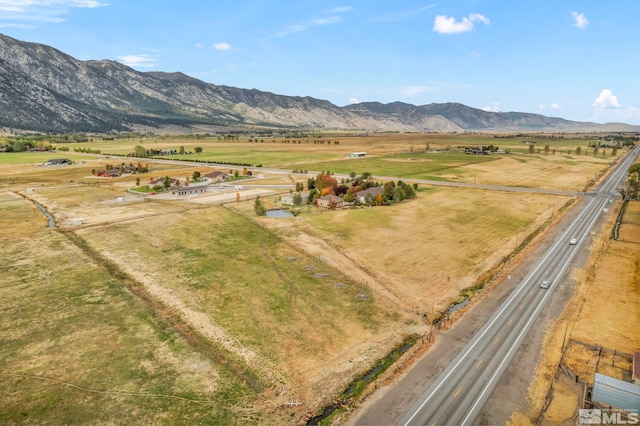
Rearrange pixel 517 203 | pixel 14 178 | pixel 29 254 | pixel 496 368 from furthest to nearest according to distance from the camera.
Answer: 1. pixel 14 178
2. pixel 517 203
3. pixel 29 254
4. pixel 496 368

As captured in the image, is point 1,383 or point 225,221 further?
point 225,221

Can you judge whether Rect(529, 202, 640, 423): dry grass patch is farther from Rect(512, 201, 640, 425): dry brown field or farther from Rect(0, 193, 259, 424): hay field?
Rect(0, 193, 259, 424): hay field

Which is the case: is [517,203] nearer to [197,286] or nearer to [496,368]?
[496,368]

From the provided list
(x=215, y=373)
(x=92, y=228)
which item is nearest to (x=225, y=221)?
(x=92, y=228)

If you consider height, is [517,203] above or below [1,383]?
above

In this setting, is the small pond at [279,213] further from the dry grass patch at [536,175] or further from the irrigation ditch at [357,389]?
the dry grass patch at [536,175]

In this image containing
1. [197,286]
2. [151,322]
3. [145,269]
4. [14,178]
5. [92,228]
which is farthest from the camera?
[14,178]

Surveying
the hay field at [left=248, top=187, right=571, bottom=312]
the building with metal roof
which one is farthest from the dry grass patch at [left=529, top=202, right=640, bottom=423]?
the hay field at [left=248, top=187, right=571, bottom=312]
